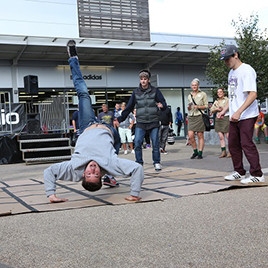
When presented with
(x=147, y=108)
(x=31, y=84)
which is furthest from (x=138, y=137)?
(x=31, y=84)

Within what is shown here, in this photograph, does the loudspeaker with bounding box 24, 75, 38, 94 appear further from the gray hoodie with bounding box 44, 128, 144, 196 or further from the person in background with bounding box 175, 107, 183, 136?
the person in background with bounding box 175, 107, 183, 136

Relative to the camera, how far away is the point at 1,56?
63.4 feet

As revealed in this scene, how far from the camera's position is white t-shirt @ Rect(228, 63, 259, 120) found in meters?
5.61

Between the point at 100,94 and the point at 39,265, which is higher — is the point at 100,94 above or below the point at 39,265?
above

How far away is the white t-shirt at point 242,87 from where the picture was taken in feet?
18.4

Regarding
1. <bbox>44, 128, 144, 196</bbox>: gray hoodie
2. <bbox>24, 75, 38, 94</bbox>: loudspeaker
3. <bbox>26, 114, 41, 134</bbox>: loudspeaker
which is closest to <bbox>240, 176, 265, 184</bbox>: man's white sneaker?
<bbox>44, 128, 144, 196</bbox>: gray hoodie

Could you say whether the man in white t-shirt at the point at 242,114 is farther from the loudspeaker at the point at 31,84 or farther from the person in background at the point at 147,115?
the loudspeaker at the point at 31,84

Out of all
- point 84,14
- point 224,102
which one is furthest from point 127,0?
point 224,102

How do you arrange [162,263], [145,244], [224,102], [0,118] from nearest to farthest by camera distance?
1. [162,263]
2. [145,244]
3. [224,102]
4. [0,118]

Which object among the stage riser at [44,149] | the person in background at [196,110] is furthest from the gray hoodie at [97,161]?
the stage riser at [44,149]

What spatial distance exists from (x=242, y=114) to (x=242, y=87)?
1.22 feet

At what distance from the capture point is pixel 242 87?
18.7ft

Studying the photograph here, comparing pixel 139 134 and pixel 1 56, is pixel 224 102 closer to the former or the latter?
pixel 139 134

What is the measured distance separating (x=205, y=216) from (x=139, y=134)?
3.84 m
